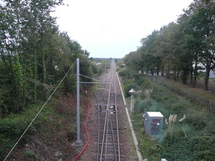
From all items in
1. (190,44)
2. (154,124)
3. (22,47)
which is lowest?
(154,124)

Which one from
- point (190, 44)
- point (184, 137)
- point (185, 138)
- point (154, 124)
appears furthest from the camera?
point (190, 44)

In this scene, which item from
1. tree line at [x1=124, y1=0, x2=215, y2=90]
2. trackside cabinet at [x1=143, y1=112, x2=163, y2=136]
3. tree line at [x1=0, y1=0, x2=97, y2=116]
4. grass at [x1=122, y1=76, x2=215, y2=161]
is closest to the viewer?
grass at [x1=122, y1=76, x2=215, y2=161]

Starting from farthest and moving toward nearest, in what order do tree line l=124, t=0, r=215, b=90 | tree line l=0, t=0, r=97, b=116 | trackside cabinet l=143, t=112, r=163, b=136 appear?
tree line l=124, t=0, r=215, b=90 → trackside cabinet l=143, t=112, r=163, b=136 → tree line l=0, t=0, r=97, b=116

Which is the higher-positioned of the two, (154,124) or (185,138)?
(154,124)

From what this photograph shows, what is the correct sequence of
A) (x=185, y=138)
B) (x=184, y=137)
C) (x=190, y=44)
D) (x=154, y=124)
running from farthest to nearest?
(x=190, y=44), (x=154, y=124), (x=184, y=137), (x=185, y=138)

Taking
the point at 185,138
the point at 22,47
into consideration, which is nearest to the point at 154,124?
the point at 185,138

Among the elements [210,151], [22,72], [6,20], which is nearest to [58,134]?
[22,72]

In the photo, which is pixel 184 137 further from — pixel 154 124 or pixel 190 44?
pixel 190 44

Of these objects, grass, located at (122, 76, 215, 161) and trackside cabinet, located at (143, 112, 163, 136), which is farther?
trackside cabinet, located at (143, 112, 163, 136)

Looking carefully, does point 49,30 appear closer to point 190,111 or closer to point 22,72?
point 22,72

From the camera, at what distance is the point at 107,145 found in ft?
33.9

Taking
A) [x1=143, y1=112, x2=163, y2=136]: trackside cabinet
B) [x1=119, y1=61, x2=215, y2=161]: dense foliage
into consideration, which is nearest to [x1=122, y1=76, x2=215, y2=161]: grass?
[x1=119, y1=61, x2=215, y2=161]: dense foliage

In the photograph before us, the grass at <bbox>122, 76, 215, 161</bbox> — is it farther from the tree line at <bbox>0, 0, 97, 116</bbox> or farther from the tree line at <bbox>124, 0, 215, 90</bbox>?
the tree line at <bbox>0, 0, 97, 116</bbox>

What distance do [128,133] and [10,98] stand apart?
800 centimetres
